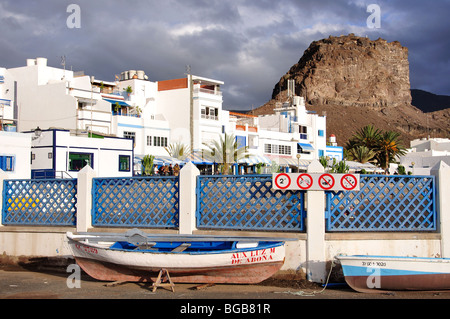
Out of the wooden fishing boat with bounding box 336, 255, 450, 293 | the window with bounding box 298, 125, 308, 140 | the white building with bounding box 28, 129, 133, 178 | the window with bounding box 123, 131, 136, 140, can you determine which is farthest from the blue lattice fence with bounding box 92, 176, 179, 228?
the window with bounding box 298, 125, 308, 140

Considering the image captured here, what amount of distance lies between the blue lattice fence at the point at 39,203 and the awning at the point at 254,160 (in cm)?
4131

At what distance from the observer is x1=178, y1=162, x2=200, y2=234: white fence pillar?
11.0 metres

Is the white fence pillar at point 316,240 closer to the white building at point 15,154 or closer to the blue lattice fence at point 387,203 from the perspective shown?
the blue lattice fence at point 387,203

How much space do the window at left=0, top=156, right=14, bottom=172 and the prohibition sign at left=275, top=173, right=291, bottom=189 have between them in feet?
62.3

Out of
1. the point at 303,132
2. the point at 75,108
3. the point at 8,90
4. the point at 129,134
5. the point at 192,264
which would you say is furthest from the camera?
the point at 303,132

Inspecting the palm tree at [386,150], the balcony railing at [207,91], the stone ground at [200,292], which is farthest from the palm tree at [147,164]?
the palm tree at [386,150]

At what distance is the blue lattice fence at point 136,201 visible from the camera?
11352 millimetres

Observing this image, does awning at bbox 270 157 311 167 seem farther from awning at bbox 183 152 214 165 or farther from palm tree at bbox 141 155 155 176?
palm tree at bbox 141 155 155 176

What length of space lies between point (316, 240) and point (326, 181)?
1197mm

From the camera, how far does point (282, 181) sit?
10.4 m

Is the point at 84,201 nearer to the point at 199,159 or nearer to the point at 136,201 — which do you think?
the point at 136,201

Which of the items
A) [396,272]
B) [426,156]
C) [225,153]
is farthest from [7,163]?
[426,156]
